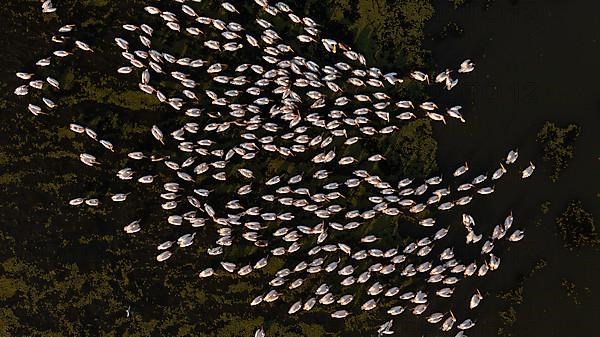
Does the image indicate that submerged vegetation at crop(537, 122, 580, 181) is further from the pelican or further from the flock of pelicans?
the flock of pelicans

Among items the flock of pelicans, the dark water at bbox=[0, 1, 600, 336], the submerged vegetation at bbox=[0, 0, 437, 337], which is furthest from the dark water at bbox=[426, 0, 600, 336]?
the submerged vegetation at bbox=[0, 0, 437, 337]

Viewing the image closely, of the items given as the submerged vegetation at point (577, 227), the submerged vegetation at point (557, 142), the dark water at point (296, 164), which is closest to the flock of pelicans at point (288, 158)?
the dark water at point (296, 164)

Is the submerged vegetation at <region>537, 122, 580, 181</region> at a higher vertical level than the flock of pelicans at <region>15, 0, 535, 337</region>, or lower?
higher

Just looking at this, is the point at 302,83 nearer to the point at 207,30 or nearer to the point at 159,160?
the point at 207,30

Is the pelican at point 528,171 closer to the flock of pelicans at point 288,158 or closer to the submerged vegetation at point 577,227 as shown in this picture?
the flock of pelicans at point 288,158

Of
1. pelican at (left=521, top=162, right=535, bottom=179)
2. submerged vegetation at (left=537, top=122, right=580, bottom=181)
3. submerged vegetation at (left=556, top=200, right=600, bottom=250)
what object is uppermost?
submerged vegetation at (left=537, top=122, right=580, bottom=181)

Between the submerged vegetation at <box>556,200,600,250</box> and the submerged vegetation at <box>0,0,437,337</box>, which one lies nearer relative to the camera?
the submerged vegetation at <box>0,0,437,337</box>
